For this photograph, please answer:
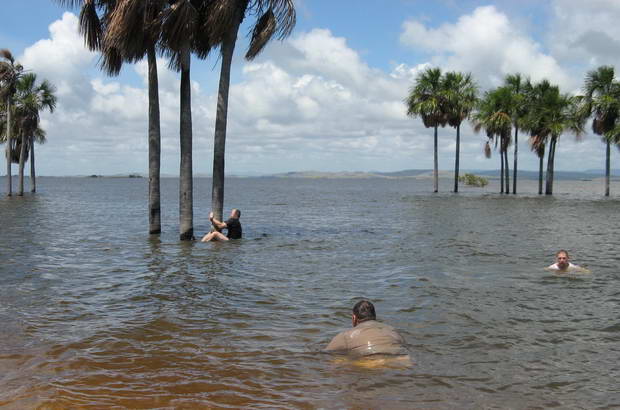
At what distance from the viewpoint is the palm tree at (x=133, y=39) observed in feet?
50.2

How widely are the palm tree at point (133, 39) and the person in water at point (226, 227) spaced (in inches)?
91.1

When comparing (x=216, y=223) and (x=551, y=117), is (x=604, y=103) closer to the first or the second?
(x=551, y=117)

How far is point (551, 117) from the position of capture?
52781 millimetres

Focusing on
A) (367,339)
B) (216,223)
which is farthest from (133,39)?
(367,339)

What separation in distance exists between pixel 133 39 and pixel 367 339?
12.7 meters

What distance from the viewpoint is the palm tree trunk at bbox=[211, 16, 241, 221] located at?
17.6 m

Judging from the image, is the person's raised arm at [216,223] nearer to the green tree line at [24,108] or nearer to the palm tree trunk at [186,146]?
the palm tree trunk at [186,146]

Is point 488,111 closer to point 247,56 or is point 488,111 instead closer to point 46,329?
point 247,56

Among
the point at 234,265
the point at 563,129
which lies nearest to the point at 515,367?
the point at 234,265

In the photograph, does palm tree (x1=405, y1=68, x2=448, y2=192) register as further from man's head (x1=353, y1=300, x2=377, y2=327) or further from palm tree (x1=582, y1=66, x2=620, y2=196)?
man's head (x1=353, y1=300, x2=377, y2=327)

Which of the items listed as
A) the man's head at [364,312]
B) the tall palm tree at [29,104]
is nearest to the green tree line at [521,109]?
the tall palm tree at [29,104]

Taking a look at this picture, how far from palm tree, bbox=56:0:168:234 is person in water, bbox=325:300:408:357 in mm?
11948

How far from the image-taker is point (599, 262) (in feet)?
49.2

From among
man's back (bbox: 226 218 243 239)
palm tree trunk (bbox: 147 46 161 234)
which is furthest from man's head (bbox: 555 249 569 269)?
palm tree trunk (bbox: 147 46 161 234)
